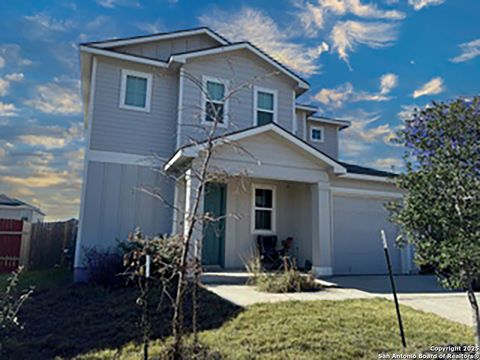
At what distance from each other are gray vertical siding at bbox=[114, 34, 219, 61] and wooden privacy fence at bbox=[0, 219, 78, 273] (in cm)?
714

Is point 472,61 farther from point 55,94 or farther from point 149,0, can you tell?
point 55,94

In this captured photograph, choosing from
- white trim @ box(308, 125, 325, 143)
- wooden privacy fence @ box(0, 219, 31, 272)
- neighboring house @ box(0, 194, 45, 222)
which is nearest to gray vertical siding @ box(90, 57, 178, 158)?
wooden privacy fence @ box(0, 219, 31, 272)

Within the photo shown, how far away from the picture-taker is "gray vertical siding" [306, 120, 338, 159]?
635 inches

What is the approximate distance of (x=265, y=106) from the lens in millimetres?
11898

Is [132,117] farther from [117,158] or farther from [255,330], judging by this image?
[255,330]

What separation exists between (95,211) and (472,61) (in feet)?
37.6

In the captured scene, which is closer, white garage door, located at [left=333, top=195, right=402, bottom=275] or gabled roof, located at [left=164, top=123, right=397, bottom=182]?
gabled roof, located at [left=164, top=123, right=397, bottom=182]

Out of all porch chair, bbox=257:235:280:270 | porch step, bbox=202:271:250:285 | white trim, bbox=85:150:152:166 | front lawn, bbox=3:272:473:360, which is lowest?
front lawn, bbox=3:272:473:360

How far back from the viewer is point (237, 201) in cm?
1121

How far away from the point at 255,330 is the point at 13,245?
37.7 feet

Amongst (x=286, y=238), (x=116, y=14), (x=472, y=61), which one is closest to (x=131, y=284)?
(x=286, y=238)

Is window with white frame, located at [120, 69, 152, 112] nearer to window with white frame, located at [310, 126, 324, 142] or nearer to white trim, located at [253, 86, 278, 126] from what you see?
white trim, located at [253, 86, 278, 126]

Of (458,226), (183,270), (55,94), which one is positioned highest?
(55,94)

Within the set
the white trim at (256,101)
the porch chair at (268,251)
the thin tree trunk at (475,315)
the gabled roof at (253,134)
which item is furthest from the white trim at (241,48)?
the thin tree trunk at (475,315)
